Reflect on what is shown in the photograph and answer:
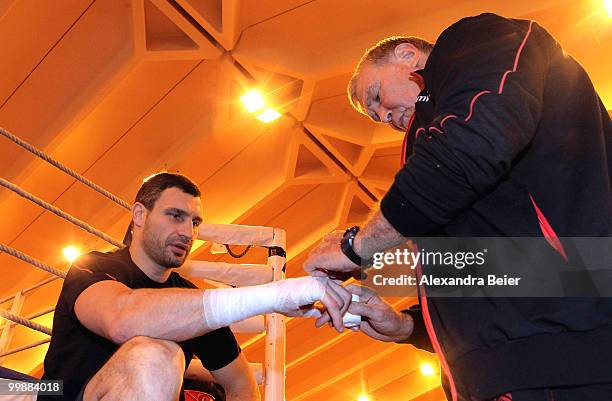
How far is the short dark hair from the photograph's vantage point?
362cm

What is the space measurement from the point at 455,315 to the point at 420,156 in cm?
43

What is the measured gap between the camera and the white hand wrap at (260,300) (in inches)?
86.2

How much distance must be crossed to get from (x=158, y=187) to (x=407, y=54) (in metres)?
1.80

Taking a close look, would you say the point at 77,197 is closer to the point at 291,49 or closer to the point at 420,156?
the point at 291,49

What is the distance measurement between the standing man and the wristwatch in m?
0.04

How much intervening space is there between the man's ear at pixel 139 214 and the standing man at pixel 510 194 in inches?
70.2

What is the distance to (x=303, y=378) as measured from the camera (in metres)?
11.9

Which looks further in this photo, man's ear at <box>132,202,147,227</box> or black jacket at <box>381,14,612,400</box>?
man's ear at <box>132,202,147,227</box>

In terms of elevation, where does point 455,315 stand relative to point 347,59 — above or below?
below

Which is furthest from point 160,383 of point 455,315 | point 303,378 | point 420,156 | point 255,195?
point 303,378

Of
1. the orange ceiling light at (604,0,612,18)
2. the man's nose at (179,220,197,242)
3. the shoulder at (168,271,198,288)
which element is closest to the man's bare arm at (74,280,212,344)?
the shoulder at (168,271,198,288)

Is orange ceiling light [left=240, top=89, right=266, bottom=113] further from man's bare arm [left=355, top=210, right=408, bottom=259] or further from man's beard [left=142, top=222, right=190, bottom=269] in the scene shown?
man's bare arm [left=355, top=210, right=408, bottom=259]

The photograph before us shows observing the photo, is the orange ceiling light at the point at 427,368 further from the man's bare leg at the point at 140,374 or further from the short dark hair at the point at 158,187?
the man's bare leg at the point at 140,374

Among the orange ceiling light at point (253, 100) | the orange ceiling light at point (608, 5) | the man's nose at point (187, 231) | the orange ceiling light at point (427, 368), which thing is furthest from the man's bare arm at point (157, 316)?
the orange ceiling light at point (427, 368)
